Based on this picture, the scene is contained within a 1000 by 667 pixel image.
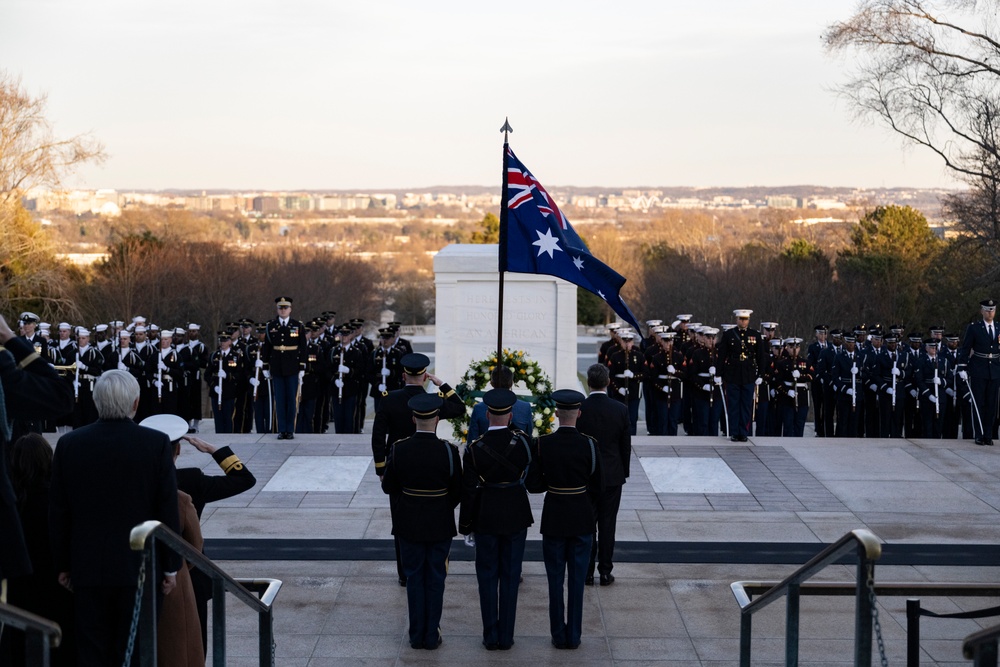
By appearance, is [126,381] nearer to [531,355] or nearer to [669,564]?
[669,564]

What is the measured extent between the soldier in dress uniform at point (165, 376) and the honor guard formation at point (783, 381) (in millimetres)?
5546

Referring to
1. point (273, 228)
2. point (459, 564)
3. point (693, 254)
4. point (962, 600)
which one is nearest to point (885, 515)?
point (962, 600)

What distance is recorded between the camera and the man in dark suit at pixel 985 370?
13.1 m

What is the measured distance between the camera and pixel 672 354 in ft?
49.9

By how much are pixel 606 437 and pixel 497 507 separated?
136 cm

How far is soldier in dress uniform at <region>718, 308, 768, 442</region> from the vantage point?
13859 millimetres

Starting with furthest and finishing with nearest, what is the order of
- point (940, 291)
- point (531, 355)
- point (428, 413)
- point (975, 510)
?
point (940, 291)
point (531, 355)
point (975, 510)
point (428, 413)

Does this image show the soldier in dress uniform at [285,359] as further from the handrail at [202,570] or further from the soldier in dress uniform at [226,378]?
the handrail at [202,570]

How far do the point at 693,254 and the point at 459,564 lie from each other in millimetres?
48579

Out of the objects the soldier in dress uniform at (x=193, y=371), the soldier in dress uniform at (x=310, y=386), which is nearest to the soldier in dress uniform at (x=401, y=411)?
the soldier in dress uniform at (x=310, y=386)

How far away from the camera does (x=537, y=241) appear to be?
897 cm

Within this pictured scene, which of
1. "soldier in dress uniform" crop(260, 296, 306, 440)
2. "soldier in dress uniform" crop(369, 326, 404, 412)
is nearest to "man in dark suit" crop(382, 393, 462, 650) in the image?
"soldier in dress uniform" crop(260, 296, 306, 440)

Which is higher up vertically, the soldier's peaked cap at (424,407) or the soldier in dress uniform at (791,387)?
the soldier's peaked cap at (424,407)

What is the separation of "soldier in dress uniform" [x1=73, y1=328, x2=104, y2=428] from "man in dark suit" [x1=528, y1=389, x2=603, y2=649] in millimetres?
9304
